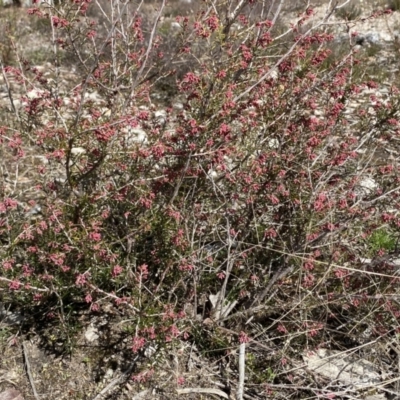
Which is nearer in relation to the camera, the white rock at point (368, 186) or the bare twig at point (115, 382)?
the bare twig at point (115, 382)

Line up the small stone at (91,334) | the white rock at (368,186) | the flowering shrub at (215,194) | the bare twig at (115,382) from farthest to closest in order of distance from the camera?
1. the small stone at (91,334)
2. the white rock at (368,186)
3. the bare twig at (115,382)
4. the flowering shrub at (215,194)

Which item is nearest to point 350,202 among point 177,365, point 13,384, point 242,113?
point 242,113

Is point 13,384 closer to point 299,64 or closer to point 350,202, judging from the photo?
point 350,202

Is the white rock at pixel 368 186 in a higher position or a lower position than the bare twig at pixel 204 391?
higher

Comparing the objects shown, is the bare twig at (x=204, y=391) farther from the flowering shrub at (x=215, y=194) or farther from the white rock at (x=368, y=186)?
the white rock at (x=368, y=186)

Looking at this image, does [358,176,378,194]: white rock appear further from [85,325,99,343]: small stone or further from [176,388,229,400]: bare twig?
[85,325,99,343]: small stone

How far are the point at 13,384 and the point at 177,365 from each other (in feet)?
3.02

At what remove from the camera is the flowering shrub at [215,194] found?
8.46ft

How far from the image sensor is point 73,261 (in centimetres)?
284

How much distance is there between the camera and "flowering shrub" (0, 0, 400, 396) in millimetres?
2578

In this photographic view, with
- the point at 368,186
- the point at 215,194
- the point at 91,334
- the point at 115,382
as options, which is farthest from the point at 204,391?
the point at 368,186

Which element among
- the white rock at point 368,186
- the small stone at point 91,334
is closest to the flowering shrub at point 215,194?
the white rock at point 368,186

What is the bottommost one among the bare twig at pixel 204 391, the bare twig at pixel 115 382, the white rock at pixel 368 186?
the bare twig at pixel 204 391

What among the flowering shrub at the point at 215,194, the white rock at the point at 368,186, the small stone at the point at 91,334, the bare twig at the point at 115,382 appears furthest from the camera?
the small stone at the point at 91,334
